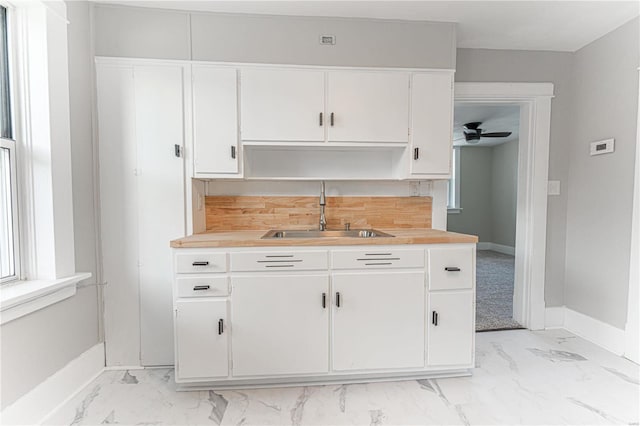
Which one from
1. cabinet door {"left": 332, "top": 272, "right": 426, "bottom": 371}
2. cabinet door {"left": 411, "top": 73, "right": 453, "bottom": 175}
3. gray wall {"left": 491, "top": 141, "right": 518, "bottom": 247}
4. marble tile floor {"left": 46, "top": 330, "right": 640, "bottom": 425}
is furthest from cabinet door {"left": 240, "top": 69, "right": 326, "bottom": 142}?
gray wall {"left": 491, "top": 141, "right": 518, "bottom": 247}

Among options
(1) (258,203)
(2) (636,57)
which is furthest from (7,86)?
(2) (636,57)

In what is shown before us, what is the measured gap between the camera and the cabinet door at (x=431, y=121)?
221 centimetres

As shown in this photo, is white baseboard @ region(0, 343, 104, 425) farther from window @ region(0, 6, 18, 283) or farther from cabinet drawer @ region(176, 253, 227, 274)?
cabinet drawer @ region(176, 253, 227, 274)

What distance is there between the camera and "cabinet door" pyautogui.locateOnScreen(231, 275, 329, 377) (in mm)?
1838

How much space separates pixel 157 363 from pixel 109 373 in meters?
0.29

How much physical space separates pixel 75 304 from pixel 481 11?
327 cm

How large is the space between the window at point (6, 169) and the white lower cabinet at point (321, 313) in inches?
32.7

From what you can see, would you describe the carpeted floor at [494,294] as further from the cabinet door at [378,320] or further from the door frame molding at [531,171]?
the cabinet door at [378,320]

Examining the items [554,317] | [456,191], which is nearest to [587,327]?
[554,317]

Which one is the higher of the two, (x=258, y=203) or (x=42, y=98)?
(x=42, y=98)

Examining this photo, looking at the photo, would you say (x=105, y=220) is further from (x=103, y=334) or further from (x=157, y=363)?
(x=157, y=363)

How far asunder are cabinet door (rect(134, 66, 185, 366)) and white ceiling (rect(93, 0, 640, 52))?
22.2 inches

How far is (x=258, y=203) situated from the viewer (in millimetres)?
2453

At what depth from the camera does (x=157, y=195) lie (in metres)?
2.11
